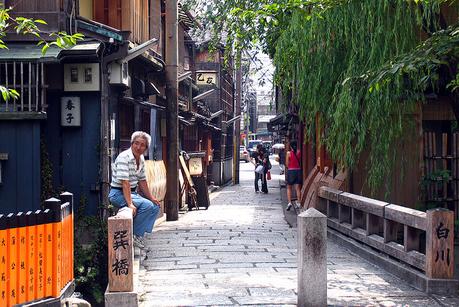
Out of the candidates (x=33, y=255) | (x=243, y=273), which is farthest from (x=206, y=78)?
(x=33, y=255)

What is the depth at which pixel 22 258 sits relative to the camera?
663 cm

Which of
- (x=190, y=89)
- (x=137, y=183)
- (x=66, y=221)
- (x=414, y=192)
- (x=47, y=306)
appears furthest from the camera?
(x=190, y=89)

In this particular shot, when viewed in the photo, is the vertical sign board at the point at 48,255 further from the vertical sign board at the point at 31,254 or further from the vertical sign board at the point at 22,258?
the vertical sign board at the point at 22,258

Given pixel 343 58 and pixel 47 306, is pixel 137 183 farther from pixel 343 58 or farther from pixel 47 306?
pixel 343 58

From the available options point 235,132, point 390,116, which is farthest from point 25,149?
point 235,132

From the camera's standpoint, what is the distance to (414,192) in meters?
12.8

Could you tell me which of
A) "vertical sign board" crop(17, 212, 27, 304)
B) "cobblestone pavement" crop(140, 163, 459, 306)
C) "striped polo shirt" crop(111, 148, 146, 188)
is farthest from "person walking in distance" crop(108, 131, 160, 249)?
"vertical sign board" crop(17, 212, 27, 304)

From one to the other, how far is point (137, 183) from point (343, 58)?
4.07m

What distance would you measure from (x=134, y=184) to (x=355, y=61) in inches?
159

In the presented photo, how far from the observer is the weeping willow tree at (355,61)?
8984 mm

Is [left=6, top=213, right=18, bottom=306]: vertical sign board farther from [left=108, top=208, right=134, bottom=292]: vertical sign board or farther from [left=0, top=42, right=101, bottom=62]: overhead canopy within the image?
[left=0, top=42, right=101, bottom=62]: overhead canopy

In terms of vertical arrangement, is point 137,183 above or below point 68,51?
below

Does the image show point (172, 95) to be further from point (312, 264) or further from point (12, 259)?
point (12, 259)

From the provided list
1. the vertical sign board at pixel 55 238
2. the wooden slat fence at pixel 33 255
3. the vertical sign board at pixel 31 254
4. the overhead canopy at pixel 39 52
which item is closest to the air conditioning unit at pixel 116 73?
the overhead canopy at pixel 39 52
